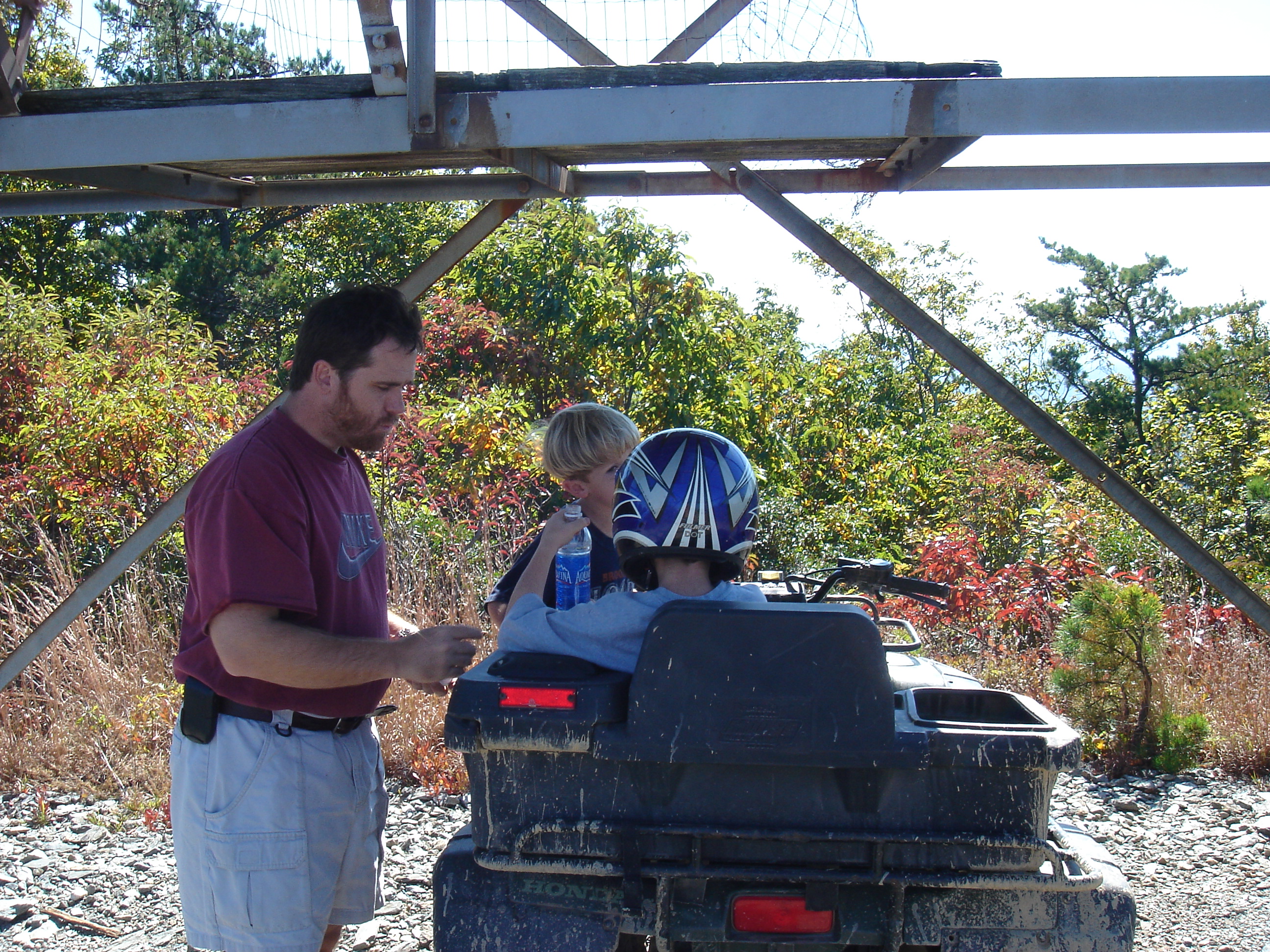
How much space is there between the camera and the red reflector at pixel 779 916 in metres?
1.78

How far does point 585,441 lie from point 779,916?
5.07 ft

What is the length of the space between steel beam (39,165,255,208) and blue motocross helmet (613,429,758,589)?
1.76 meters

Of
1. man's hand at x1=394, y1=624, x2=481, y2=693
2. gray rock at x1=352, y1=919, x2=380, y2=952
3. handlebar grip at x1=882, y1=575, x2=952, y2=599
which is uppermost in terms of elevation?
handlebar grip at x1=882, y1=575, x2=952, y2=599

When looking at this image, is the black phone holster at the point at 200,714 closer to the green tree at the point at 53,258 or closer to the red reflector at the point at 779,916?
the red reflector at the point at 779,916

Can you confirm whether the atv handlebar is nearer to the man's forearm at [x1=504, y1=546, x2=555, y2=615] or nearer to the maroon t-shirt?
the man's forearm at [x1=504, y1=546, x2=555, y2=615]

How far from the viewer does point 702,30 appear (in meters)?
2.97

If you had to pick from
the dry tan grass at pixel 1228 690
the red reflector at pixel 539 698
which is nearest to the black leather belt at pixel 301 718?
the red reflector at pixel 539 698

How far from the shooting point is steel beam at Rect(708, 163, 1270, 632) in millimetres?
2873

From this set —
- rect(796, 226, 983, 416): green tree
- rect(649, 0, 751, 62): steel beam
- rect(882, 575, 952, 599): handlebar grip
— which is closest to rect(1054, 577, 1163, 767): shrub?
rect(882, 575, 952, 599): handlebar grip

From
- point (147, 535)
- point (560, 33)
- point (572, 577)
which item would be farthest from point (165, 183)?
point (572, 577)

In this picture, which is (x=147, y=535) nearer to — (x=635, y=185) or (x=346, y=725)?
(x=346, y=725)

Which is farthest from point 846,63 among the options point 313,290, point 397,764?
point 313,290

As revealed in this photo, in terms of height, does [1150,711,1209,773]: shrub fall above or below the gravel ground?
above

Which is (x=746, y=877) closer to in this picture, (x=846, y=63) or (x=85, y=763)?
(x=846, y=63)
